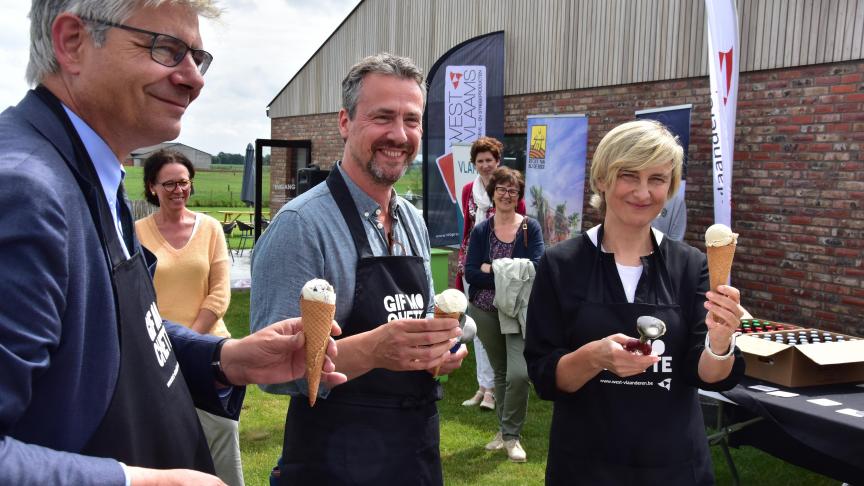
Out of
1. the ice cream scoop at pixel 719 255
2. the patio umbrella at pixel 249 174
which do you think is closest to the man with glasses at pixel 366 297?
the ice cream scoop at pixel 719 255

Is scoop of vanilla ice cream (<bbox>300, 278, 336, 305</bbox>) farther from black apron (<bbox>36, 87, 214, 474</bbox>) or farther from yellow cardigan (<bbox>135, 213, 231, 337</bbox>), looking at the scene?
yellow cardigan (<bbox>135, 213, 231, 337</bbox>)

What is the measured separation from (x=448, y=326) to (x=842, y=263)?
5920 mm

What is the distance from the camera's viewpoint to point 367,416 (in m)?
1.85

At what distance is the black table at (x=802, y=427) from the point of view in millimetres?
2590

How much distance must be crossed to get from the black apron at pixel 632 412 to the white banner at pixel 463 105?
23.5ft

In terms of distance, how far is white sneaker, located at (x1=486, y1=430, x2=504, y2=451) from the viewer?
495 centimetres

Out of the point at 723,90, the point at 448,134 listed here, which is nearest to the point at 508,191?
the point at 723,90

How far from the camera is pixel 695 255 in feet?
7.47

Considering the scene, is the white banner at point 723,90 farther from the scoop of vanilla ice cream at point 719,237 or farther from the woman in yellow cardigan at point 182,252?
the woman in yellow cardigan at point 182,252

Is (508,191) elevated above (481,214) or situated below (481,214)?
above

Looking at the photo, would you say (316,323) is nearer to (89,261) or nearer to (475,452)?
(89,261)

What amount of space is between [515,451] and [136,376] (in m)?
4.08

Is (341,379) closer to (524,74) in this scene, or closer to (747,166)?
(747,166)

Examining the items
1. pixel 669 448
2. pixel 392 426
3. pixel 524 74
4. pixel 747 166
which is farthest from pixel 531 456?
pixel 524 74
